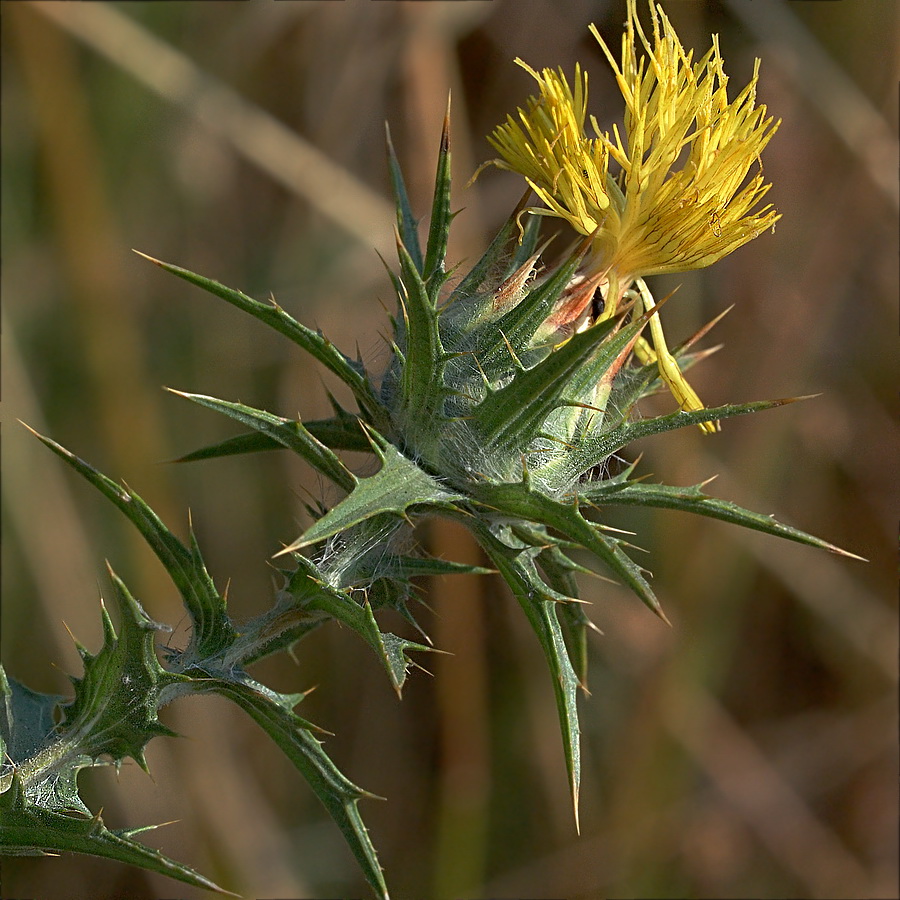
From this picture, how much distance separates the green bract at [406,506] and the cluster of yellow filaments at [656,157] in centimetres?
11

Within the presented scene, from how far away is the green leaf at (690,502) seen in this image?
120cm

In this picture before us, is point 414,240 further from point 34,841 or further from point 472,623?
point 472,623

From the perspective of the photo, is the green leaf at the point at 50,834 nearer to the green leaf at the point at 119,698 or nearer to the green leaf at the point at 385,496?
the green leaf at the point at 119,698

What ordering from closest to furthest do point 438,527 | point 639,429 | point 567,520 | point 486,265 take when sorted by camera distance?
Answer: point 567,520
point 639,429
point 486,265
point 438,527

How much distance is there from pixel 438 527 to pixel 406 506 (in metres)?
1.95

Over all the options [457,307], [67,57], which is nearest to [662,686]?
[457,307]

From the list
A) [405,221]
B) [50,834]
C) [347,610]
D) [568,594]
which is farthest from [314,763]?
[405,221]

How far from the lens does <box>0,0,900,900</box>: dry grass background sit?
3.18m

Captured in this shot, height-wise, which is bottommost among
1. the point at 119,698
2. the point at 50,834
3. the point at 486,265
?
the point at 50,834

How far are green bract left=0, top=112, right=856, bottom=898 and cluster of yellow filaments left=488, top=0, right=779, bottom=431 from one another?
11 centimetres

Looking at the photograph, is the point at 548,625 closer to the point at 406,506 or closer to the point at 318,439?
the point at 406,506

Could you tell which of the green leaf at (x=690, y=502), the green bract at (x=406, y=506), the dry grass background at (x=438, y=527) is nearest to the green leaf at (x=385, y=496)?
the green bract at (x=406, y=506)

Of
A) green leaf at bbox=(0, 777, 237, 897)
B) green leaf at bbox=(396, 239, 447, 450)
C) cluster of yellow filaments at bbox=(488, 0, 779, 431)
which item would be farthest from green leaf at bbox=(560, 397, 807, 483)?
green leaf at bbox=(0, 777, 237, 897)

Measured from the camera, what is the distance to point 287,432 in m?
1.27
